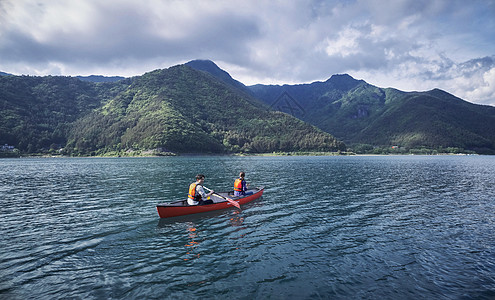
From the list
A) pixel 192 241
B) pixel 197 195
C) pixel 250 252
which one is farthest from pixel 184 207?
pixel 250 252

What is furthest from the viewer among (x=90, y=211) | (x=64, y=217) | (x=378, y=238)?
(x=90, y=211)

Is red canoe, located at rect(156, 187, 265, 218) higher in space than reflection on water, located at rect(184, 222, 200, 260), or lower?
higher

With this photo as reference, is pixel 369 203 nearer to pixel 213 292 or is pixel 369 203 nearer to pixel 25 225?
pixel 213 292

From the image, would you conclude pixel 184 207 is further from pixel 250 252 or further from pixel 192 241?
pixel 250 252

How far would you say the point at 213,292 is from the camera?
413 inches

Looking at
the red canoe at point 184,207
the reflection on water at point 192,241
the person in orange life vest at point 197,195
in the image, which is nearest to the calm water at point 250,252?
the reflection on water at point 192,241

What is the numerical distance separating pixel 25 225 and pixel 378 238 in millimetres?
25958

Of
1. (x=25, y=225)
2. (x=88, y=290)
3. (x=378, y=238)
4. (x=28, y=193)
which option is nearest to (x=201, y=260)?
(x=88, y=290)

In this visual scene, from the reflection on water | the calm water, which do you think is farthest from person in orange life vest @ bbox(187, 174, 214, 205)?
the reflection on water

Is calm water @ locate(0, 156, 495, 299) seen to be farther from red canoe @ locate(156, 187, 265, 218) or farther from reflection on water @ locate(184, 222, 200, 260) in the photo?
red canoe @ locate(156, 187, 265, 218)

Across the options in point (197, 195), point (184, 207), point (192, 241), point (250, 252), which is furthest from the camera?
point (197, 195)

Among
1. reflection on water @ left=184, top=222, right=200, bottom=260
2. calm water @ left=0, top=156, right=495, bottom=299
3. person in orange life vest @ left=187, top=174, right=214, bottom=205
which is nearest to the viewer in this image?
calm water @ left=0, top=156, right=495, bottom=299

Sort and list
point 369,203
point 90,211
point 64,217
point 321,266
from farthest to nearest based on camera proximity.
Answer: point 369,203, point 90,211, point 64,217, point 321,266

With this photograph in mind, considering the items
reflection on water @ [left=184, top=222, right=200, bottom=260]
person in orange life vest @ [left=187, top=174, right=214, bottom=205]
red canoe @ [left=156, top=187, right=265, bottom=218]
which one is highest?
person in orange life vest @ [left=187, top=174, right=214, bottom=205]
